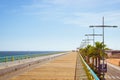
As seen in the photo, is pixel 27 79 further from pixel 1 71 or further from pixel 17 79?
pixel 1 71

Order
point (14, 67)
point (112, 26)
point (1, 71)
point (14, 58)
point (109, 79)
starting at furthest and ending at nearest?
1. point (109, 79)
2. point (14, 58)
3. point (112, 26)
4. point (14, 67)
5. point (1, 71)

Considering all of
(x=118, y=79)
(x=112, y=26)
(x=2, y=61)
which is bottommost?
(x=118, y=79)

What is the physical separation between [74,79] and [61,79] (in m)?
0.97

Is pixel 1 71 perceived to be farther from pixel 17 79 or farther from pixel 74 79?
pixel 74 79

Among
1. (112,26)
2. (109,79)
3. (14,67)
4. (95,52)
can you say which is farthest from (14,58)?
(95,52)

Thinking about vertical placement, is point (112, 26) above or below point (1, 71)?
above

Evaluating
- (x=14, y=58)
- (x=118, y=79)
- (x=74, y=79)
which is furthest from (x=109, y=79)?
(x=74, y=79)

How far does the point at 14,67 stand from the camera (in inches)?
Answer: 1280

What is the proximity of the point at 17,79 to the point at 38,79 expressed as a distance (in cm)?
155

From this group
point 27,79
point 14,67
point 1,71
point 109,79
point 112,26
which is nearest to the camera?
point 27,79

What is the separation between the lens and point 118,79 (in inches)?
2251

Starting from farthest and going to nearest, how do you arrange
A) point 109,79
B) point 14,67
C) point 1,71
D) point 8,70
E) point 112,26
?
1. point 109,79
2. point 112,26
3. point 14,67
4. point 8,70
5. point 1,71

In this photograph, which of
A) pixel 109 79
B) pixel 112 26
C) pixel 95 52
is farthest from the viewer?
pixel 95 52

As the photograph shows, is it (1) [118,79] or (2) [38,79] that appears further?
(1) [118,79]
